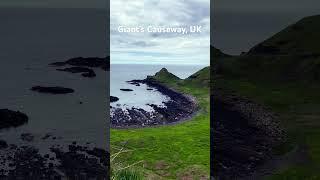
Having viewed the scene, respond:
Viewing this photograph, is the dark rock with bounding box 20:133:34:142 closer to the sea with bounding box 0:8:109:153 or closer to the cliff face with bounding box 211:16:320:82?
the sea with bounding box 0:8:109:153

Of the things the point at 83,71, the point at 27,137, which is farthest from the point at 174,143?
the point at 27,137

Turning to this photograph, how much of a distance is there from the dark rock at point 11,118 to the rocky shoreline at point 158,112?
1671 millimetres

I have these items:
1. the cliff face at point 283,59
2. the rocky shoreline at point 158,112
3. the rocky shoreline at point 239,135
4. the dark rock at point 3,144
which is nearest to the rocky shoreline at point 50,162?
the dark rock at point 3,144

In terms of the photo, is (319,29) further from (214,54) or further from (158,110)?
(158,110)

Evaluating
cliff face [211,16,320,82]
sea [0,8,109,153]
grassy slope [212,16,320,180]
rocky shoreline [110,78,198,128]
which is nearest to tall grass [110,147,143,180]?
sea [0,8,109,153]

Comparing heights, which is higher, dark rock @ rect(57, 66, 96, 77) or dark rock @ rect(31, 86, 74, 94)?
dark rock @ rect(57, 66, 96, 77)

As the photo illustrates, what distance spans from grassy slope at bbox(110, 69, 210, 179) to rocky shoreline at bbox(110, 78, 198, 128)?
0.12 meters

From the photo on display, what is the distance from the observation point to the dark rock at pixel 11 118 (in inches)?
456

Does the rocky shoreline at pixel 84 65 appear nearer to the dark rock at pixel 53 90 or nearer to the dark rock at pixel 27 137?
the dark rock at pixel 53 90

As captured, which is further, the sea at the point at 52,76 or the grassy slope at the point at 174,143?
the sea at the point at 52,76

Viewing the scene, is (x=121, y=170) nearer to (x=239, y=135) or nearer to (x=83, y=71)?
(x=83, y=71)

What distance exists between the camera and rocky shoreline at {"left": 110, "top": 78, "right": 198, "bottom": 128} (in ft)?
37.8

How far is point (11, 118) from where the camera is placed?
11.6m

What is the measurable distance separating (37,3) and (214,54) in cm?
353
